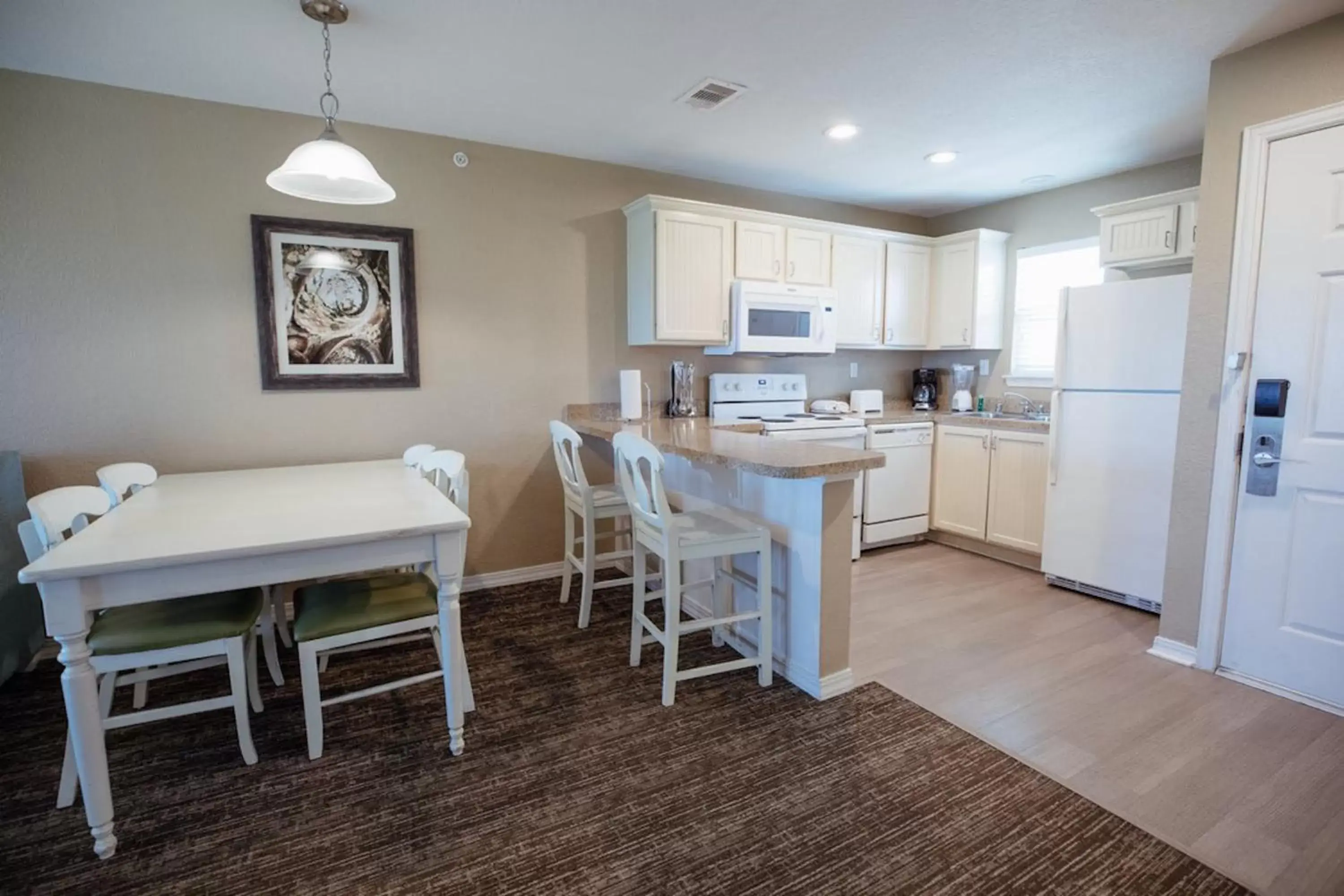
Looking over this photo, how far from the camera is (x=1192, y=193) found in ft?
10.0

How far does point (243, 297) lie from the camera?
2.88m

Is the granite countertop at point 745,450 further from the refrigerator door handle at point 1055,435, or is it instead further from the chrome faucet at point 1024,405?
the chrome faucet at point 1024,405

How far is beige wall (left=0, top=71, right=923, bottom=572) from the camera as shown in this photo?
2561 millimetres

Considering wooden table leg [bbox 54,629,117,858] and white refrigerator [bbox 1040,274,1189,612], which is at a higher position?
white refrigerator [bbox 1040,274,1189,612]

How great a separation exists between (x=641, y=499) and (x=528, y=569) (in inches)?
62.5

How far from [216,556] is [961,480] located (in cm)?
400

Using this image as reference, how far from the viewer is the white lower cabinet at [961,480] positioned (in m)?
3.98

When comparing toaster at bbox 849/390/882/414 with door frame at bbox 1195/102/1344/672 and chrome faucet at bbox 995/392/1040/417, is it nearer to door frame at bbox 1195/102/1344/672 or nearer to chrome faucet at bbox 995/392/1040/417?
chrome faucet at bbox 995/392/1040/417

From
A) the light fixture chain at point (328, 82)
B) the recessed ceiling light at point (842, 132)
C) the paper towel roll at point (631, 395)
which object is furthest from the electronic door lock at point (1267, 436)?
the light fixture chain at point (328, 82)

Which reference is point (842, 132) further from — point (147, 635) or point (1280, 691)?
point (147, 635)

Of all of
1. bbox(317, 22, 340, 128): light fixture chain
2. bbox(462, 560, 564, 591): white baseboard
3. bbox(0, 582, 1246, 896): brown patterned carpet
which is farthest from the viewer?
bbox(462, 560, 564, 591): white baseboard

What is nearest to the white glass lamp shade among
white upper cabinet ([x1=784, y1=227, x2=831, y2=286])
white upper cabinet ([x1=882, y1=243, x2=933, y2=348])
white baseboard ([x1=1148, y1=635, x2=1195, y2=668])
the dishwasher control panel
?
white upper cabinet ([x1=784, y1=227, x2=831, y2=286])

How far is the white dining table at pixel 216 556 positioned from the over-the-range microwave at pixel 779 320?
2196mm

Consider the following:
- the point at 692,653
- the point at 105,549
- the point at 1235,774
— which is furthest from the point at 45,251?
the point at 1235,774
